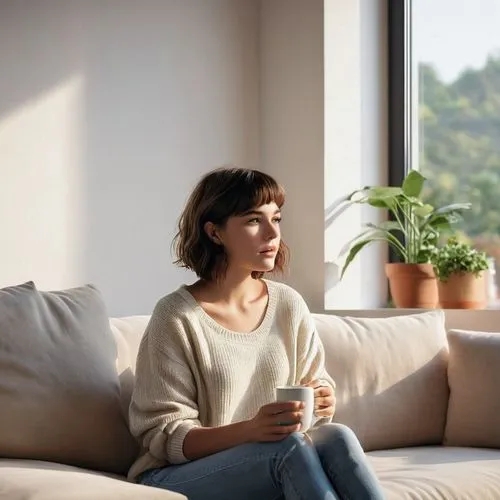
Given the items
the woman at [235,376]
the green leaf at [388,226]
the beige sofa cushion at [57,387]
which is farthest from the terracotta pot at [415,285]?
the beige sofa cushion at [57,387]

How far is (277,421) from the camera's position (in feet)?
7.39

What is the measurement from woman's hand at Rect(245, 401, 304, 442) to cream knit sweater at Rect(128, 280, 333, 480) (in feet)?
0.66

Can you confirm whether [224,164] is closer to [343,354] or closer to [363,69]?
[363,69]

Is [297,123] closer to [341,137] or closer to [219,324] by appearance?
[341,137]

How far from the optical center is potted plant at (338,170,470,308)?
3.83 metres

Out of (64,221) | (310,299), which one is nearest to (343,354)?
(310,299)

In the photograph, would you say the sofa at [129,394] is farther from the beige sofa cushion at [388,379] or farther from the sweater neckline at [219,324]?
the sweater neckline at [219,324]

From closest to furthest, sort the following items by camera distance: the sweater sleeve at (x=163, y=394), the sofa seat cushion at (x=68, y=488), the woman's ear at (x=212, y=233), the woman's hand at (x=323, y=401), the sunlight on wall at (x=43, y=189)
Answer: the sofa seat cushion at (x=68, y=488), the sweater sleeve at (x=163, y=394), the woman's hand at (x=323, y=401), the woman's ear at (x=212, y=233), the sunlight on wall at (x=43, y=189)

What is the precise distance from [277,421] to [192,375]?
1.19 ft

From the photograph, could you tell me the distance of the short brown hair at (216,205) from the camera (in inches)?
103

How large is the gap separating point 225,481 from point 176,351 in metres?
0.36

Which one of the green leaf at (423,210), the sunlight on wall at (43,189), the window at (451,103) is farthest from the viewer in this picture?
the window at (451,103)

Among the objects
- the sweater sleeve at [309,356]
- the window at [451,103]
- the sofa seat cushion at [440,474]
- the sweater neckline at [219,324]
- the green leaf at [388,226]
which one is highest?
the window at [451,103]

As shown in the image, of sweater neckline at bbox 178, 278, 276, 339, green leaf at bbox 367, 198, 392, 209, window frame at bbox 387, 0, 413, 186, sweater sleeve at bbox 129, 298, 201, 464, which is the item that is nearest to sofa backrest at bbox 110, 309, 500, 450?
sweater neckline at bbox 178, 278, 276, 339
